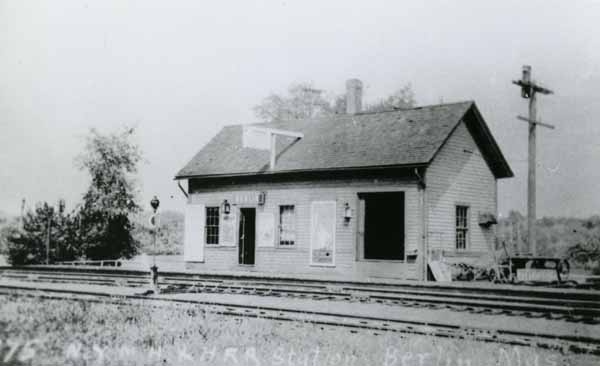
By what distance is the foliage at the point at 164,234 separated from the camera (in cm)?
1983

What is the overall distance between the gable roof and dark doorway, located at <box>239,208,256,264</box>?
1665 millimetres

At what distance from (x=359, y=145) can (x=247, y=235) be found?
212 inches

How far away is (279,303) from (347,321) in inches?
95.6

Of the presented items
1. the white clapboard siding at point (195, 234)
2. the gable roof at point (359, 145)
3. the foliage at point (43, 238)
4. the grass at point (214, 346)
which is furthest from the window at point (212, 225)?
the grass at point (214, 346)

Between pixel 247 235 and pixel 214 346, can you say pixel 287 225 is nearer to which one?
pixel 247 235

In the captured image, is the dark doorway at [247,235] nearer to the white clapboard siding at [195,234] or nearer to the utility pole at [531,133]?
the white clapboard siding at [195,234]

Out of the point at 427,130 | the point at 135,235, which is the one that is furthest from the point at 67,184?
the point at 135,235

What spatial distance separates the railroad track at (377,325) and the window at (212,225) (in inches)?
316

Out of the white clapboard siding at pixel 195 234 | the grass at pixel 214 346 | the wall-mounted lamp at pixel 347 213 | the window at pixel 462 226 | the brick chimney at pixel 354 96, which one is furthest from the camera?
the brick chimney at pixel 354 96

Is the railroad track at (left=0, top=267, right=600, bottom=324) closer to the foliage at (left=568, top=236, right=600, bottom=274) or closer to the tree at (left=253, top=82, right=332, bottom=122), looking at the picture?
the foliage at (left=568, top=236, right=600, bottom=274)

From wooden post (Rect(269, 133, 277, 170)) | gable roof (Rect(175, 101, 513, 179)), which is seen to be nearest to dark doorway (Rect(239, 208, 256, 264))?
gable roof (Rect(175, 101, 513, 179))

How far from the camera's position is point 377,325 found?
8.48 meters

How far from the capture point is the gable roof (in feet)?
53.5

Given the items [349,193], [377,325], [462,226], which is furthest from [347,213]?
[377,325]
